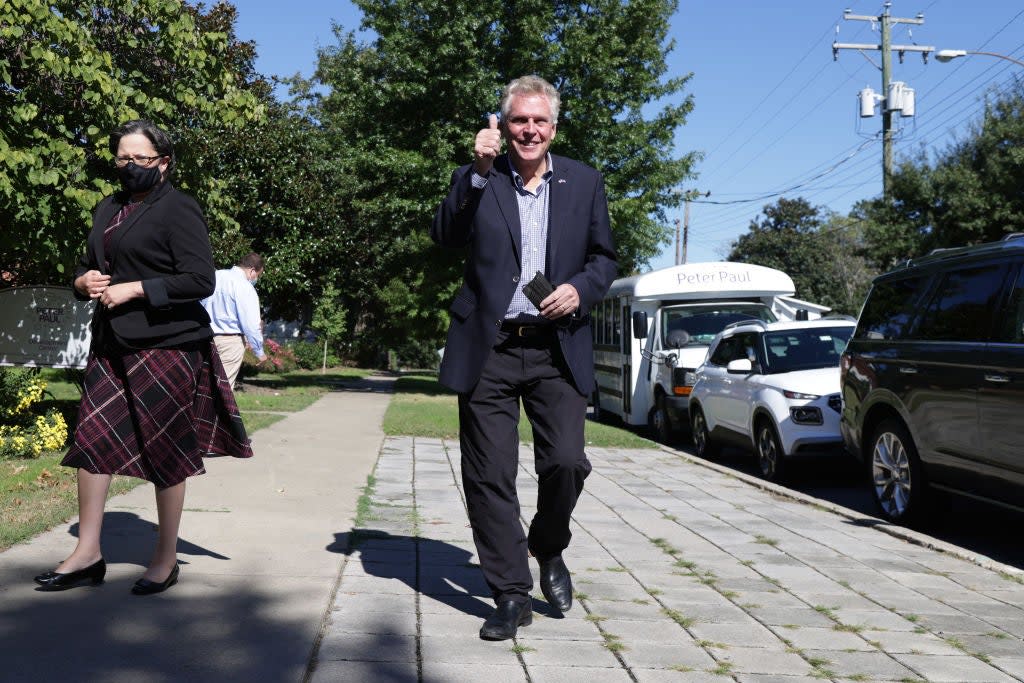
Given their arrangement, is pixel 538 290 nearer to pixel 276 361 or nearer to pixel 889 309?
pixel 889 309

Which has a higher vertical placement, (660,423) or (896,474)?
(896,474)

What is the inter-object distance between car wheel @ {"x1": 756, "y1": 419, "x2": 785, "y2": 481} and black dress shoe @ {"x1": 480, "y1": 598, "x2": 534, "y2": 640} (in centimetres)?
663

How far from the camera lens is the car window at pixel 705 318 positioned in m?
16.0

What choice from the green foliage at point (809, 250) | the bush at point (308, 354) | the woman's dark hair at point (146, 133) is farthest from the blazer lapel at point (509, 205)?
the green foliage at point (809, 250)

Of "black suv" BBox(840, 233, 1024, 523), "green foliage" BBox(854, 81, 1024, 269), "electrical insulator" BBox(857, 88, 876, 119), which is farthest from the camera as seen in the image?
"electrical insulator" BBox(857, 88, 876, 119)

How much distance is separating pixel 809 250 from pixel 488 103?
49461 millimetres

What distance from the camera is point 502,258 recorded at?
452cm

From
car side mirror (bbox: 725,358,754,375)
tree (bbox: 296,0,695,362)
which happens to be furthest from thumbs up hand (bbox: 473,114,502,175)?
tree (bbox: 296,0,695,362)

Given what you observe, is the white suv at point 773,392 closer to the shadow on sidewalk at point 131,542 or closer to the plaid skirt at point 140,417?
the shadow on sidewalk at point 131,542

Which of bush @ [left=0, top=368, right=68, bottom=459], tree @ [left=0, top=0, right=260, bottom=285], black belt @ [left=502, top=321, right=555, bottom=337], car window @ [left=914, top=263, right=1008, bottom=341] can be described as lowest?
bush @ [left=0, top=368, right=68, bottom=459]

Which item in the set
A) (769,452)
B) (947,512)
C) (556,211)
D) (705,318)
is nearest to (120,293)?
(556,211)

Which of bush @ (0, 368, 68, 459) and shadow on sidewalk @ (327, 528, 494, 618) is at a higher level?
bush @ (0, 368, 68, 459)

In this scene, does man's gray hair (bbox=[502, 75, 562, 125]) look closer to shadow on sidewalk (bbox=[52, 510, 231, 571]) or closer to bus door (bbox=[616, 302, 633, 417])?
shadow on sidewalk (bbox=[52, 510, 231, 571])

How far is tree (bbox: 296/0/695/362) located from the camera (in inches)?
949
